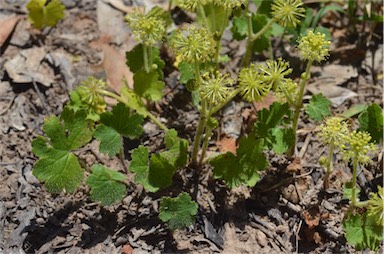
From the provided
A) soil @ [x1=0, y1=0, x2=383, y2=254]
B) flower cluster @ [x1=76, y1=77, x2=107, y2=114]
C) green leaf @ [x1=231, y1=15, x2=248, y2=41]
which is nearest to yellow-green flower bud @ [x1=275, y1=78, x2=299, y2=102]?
soil @ [x1=0, y1=0, x2=383, y2=254]

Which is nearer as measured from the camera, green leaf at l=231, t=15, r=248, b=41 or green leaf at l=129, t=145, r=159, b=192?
green leaf at l=129, t=145, r=159, b=192

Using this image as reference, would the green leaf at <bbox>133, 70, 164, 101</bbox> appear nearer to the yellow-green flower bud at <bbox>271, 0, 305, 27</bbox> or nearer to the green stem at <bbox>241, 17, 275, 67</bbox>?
the green stem at <bbox>241, 17, 275, 67</bbox>

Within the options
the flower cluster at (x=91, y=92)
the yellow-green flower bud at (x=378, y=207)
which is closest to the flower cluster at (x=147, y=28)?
the flower cluster at (x=91, y=92)

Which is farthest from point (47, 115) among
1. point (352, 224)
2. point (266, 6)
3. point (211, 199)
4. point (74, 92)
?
point (352, 224)

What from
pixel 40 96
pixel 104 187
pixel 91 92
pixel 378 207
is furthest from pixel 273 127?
pixel 40 96

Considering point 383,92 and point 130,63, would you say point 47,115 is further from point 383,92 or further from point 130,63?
point 383,92

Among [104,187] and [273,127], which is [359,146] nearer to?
[273,127]
